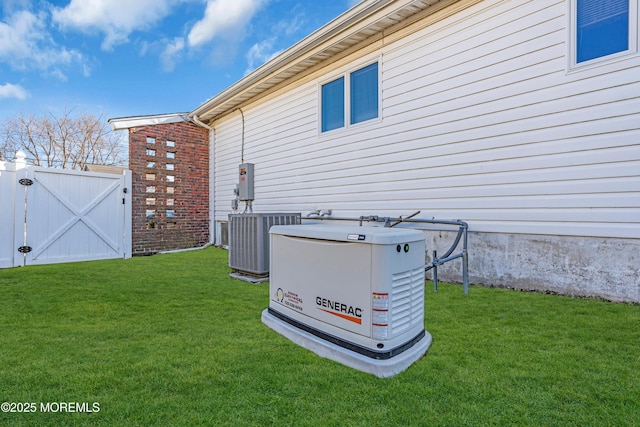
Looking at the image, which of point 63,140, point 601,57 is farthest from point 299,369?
point 63,140

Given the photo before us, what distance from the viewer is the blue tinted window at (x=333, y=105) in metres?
6.21

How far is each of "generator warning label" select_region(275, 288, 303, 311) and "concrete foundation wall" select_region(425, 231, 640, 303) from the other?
2805 millimetres

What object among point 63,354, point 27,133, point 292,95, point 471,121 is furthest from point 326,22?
point 27,133

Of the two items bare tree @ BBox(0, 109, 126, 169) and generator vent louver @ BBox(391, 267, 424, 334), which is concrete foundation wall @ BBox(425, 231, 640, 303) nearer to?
generator vent louver @ BBox(391, 267, 424, 334)

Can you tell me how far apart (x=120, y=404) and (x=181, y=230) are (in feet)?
25.5

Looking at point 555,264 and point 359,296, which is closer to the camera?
point 359,296

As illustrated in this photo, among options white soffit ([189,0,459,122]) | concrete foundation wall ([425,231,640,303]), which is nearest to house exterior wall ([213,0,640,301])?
concrete foundation wall ([425,231,640,303])

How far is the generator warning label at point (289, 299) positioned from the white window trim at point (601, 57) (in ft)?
12.4

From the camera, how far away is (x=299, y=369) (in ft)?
7.10

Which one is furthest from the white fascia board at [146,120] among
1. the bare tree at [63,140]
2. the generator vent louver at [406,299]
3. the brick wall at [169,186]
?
the bare tree at [63,140]

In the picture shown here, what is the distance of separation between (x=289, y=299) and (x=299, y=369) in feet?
2.09

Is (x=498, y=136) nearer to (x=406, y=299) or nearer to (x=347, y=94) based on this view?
(x=347, y=94)

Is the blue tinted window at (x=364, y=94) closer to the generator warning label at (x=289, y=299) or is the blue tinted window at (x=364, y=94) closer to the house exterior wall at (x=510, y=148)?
the house exterior wall at (x=510, y=148)

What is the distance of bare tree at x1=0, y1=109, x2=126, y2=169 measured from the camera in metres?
15.6
